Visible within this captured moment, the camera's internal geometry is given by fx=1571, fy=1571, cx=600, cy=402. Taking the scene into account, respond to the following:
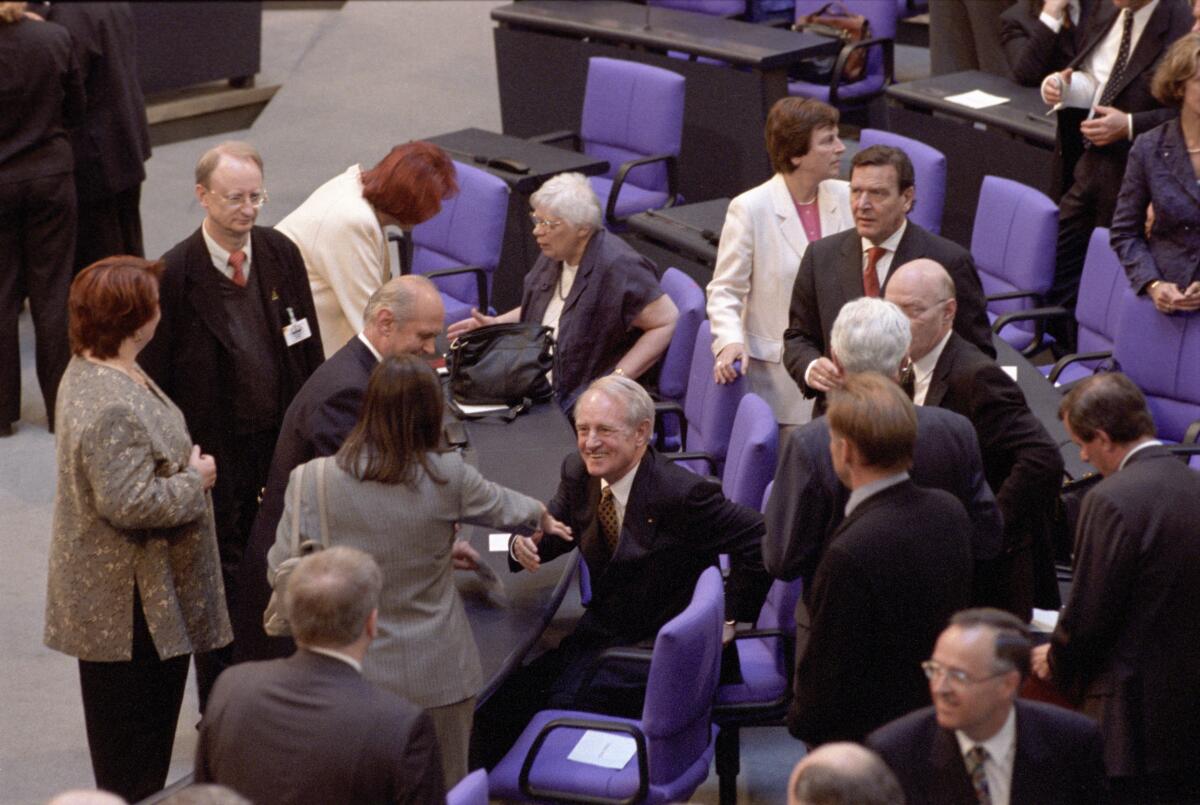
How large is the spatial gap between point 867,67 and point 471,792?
21.0 feet

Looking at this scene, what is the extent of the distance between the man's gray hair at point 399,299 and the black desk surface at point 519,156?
3.10m

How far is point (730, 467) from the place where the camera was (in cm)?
444

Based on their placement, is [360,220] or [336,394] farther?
[360,220]

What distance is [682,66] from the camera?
7.92 metres

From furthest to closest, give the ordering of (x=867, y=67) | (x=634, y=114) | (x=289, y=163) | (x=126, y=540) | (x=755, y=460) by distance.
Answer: (x=289, y=163) < (x=867, y=67) < (x=634, y=114) < (x=755, y=460) < (x=126, y=540)

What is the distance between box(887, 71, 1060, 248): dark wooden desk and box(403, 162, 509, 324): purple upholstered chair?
2.20 meters

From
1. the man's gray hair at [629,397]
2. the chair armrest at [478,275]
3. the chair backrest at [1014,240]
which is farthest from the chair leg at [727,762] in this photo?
the chair armrest at [478,275]

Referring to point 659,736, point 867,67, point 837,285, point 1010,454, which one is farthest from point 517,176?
point 659,736

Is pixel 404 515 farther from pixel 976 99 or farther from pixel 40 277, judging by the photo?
pixel 976 99

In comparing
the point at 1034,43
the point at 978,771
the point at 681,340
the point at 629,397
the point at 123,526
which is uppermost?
the point at 1034,43

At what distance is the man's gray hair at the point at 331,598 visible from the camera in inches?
108

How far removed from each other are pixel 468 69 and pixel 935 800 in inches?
342

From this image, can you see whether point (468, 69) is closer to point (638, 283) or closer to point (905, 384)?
point (638, 283)

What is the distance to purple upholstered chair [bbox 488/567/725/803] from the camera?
11.4ft
